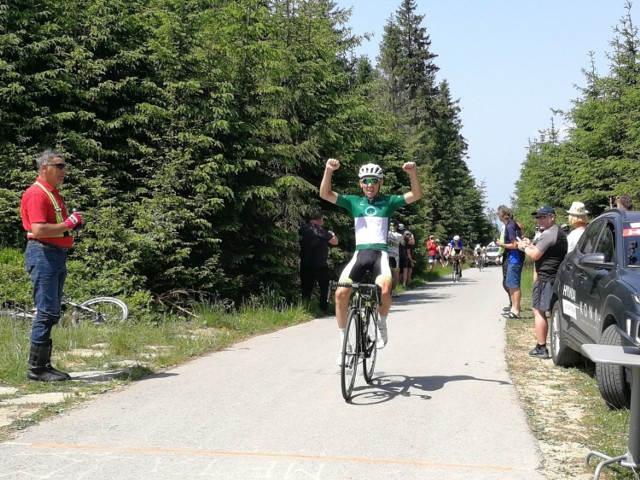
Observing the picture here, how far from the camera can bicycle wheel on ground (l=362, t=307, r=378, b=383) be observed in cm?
705

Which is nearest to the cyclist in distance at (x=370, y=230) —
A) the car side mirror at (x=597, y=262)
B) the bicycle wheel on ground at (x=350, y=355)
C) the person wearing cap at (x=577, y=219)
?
the bicycle wheel on ground at (x=350, y=355)

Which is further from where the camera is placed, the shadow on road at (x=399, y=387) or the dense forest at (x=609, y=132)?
the dense forest at (x=609, y=132)

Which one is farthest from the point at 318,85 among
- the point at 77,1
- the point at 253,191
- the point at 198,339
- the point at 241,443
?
the point at 241,443

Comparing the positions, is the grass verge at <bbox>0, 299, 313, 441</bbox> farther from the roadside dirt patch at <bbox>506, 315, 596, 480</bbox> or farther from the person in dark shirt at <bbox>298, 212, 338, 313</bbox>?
the roadside dirt patch at <bbox>506, 315, 596, 480</bbox>

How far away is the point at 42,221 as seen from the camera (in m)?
6.74

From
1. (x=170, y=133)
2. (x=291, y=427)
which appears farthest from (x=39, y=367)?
(x=170, y=133)

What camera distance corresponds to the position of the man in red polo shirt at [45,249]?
6766 mm

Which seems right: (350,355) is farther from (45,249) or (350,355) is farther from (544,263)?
(544,263)

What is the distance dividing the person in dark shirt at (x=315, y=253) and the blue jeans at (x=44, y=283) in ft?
26.0

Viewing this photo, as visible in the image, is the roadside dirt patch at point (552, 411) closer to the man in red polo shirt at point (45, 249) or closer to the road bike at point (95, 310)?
the man in red polo shirt at point (45, 249)

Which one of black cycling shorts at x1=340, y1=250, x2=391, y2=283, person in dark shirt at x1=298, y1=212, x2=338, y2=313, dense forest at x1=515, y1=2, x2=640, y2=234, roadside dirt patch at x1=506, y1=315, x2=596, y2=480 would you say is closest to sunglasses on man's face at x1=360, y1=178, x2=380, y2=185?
black cycling shorts at x1=340, y1=250, x2=391, y2=283

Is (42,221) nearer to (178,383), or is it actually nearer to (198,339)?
(178,383)

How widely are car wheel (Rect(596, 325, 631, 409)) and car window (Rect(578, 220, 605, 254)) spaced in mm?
1985

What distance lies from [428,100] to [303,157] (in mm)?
44220
